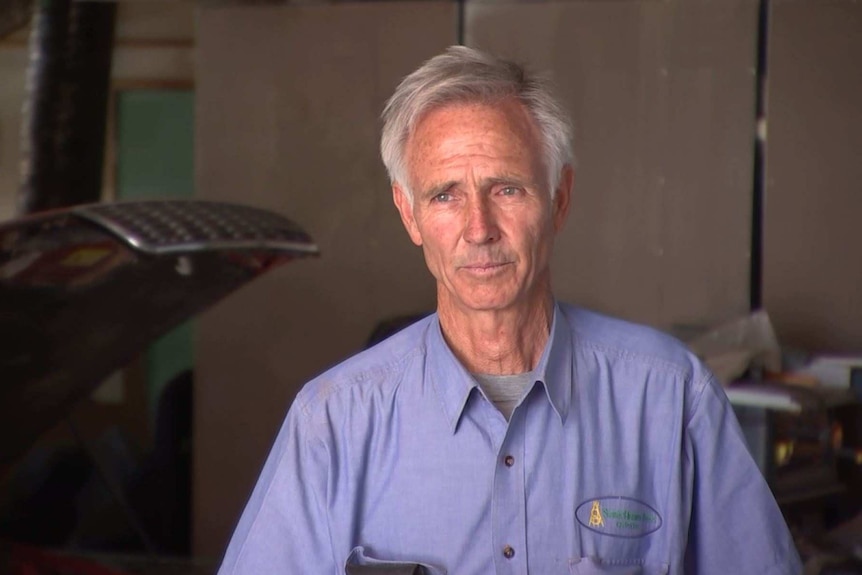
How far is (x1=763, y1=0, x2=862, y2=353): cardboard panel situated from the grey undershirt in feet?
8.53

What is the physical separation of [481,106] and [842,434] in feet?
8.23

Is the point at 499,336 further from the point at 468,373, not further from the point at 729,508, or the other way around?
the point at 729,508

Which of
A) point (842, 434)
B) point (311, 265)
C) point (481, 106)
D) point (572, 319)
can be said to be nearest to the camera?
point (481, 106)

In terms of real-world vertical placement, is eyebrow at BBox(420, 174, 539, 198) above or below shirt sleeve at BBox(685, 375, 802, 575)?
above

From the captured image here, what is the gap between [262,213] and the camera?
7.73 feet

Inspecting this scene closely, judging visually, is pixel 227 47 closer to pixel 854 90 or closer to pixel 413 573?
pixel 854 90

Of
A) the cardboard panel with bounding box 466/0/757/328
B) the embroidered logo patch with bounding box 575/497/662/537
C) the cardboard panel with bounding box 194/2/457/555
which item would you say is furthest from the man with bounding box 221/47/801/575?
the cardboard panel with bounding box 194/2/457/555

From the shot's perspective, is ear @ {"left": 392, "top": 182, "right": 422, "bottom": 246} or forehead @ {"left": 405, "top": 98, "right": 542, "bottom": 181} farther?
ear @ {"left": 392, "top": 182, "right": 422, "bottom": 246}

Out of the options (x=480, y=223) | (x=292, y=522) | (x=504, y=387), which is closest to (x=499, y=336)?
(x=504, y=387)

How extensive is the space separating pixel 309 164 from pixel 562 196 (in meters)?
2.73

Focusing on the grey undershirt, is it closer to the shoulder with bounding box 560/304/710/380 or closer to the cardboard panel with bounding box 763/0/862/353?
the shoulder with bounding box 560/304/710/380

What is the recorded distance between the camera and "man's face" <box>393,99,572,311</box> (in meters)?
1.57

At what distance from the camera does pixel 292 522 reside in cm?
154

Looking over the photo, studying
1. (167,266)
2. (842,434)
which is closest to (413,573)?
(167,266)
